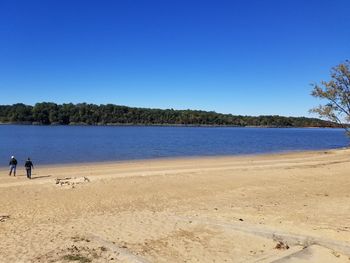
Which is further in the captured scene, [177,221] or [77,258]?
[177,221]

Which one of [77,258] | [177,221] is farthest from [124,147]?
[77,258]

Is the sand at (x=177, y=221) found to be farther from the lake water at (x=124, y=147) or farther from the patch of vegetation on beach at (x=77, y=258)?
the lake water at (x=124, y=147)

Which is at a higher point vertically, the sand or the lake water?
the sand

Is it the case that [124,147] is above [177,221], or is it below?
below

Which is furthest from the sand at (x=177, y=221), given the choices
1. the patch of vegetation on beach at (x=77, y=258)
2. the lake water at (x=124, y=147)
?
the lake water at (x=124, y=147)

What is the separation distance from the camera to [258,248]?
8.37 meters

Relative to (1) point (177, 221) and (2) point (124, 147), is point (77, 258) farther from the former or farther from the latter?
(2) point (124, 147)

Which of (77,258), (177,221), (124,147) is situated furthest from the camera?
(124,147)

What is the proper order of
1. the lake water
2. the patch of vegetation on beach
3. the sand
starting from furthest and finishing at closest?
the lake water
the sand
the patch of vegetation on beach

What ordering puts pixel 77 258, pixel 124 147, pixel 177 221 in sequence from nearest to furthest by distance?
pixel 77 258 < pixel 177 221 < pixel 124 147

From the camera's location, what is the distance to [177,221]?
430 inches

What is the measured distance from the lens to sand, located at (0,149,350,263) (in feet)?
26.4

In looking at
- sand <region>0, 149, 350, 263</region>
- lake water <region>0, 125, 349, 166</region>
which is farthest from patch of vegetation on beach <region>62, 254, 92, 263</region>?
lake water <region>0, 125, 349, 166</region>

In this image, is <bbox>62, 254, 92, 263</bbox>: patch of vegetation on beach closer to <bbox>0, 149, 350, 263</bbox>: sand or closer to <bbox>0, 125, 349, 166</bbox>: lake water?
<bbox>0, 149, 350, 263</bbox>: sand
